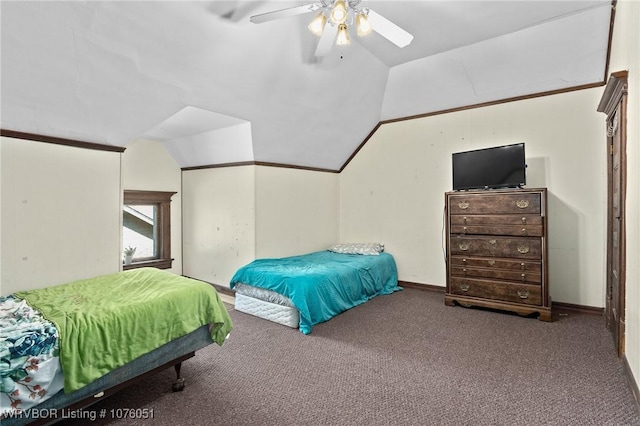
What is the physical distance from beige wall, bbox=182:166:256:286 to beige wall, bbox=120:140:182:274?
9 cm

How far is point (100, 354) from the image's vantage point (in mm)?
1769

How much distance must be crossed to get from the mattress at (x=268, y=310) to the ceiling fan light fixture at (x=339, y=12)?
2.51 m

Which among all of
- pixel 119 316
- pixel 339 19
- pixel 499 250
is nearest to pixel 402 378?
pixel 119 316

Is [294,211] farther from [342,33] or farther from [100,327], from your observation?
[100,327]

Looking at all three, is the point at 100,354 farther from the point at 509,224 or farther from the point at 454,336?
the point at 509,224

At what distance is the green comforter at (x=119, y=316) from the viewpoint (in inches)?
67.2

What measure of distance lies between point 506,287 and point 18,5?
4556 millimetres

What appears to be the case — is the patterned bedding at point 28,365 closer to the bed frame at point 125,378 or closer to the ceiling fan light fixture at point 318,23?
the bed frame at point 125,378

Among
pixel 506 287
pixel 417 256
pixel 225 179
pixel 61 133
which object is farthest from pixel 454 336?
pixel 61 133

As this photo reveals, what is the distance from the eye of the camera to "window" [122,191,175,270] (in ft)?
14.7

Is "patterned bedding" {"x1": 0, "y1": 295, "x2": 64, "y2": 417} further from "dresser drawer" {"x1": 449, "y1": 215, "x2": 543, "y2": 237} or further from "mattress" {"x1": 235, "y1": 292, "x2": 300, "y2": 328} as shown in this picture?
"dresser drawer" {"x1": 449, "y1": 215, "x2": 543, "y2": 237}

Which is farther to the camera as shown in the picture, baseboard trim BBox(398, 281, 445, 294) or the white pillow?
the white pillow

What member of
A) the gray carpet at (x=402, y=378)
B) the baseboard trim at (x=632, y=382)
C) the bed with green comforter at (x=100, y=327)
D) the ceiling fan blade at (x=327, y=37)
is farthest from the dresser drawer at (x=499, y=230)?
the bed with green comforter at (x=100, y=327)

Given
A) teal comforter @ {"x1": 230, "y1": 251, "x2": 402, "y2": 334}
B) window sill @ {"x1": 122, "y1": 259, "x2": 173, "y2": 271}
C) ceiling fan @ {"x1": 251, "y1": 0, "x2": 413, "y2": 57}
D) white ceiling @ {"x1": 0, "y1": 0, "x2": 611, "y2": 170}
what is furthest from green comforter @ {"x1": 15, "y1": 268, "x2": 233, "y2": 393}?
ceiling fan @ {"x1": 251, "y1": 0, "x2": 413, "y2": 57}
